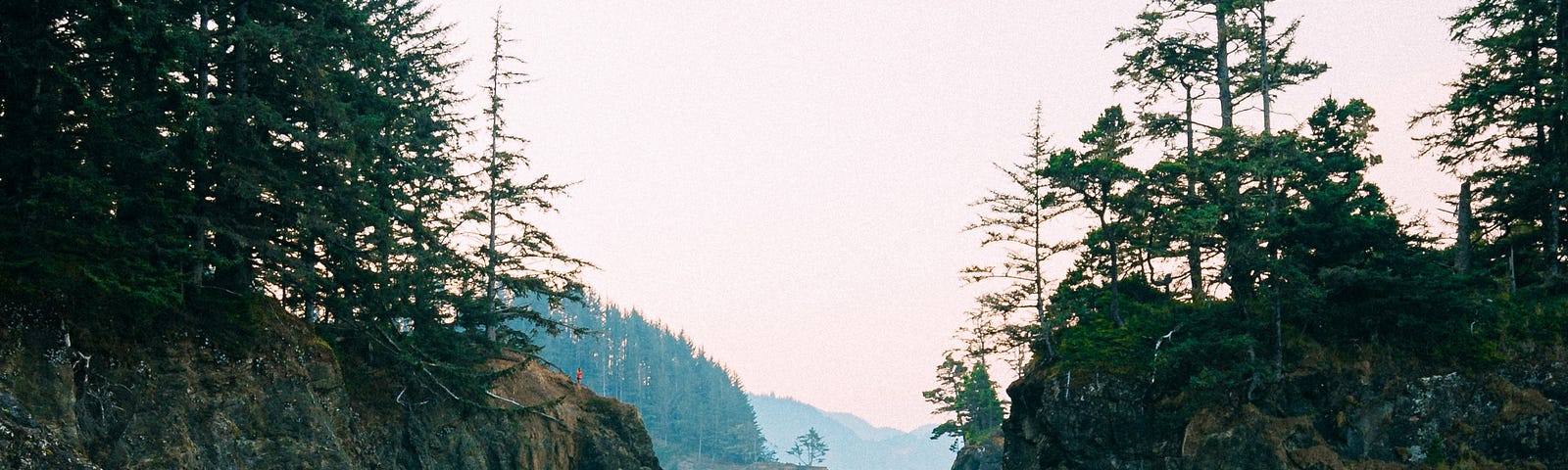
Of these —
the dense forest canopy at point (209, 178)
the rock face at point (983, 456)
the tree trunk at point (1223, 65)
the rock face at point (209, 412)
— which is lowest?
the rock face at point (983, 456)

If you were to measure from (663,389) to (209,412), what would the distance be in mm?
140152

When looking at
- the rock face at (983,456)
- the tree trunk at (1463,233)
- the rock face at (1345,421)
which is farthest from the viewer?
the rock face at (983,456)

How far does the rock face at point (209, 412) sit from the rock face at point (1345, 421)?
60.6 feet

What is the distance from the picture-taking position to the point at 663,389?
507 feet

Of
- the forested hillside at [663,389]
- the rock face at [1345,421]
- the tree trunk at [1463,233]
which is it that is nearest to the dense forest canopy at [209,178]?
the rock face at [1345,421]

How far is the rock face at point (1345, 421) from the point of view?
72.6ft

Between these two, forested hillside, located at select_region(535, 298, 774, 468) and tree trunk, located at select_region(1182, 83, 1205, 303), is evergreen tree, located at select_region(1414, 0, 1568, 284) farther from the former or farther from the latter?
forested hillside, located at select_region(535, 298, 774, 468)

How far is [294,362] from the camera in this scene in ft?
63.8

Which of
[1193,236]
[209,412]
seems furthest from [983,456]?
[209,412]

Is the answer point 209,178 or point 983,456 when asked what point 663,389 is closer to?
point 983,456

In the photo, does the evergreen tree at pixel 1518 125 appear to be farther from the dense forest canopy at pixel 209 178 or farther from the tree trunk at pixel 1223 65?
the dense forest canopy at pixel 209 178

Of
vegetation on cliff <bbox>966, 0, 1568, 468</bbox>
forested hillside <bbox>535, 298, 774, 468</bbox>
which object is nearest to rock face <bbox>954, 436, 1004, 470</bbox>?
vegetation on cliff <bbox>966, 0, 1568, 468</bbox>

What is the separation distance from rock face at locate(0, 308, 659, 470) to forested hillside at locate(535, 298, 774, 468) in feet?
355

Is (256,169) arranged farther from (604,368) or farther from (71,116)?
(604,368)
